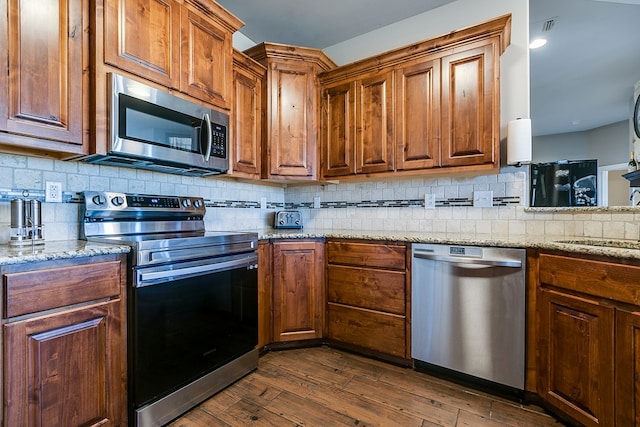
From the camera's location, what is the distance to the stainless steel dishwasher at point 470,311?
1.70 meters

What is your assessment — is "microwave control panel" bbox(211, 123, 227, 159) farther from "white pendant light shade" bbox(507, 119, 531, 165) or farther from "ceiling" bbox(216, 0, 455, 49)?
"white pendant light shade" bbox(507, 119, 531, 165)

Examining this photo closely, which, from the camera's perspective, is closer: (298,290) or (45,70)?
(45,70)

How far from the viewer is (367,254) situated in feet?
7.16

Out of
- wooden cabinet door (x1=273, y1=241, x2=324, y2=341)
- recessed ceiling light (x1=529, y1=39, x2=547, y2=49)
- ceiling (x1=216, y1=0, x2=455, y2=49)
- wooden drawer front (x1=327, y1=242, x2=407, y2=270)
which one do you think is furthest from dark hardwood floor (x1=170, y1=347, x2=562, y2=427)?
ceiling (x1=216, y1=0, x2=455, y2=49)

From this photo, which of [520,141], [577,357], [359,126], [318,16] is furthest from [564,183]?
[318,16]

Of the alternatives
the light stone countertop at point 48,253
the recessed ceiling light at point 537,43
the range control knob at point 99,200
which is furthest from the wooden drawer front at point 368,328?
the recessed ceiling light at point 537,43

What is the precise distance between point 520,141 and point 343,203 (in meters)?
1.50

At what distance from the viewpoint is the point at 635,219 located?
1.71 m

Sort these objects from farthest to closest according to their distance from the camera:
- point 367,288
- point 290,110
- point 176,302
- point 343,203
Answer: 1. point 343,203
2. point 290,110
3. point 367,288
4. point 176,302

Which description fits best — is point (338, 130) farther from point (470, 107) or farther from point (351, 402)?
point (351, 402)

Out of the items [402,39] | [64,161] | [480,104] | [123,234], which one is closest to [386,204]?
[480,104]

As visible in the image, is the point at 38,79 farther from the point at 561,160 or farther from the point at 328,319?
the point at 561,160

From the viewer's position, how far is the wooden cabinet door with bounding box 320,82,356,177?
2562mm

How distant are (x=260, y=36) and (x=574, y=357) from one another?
3.36 metres
